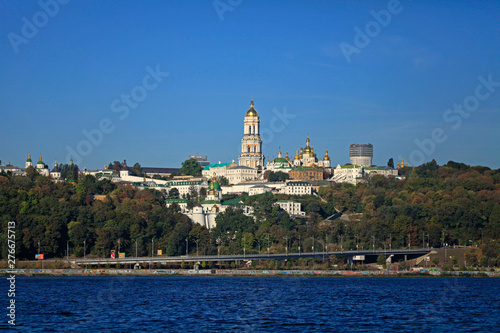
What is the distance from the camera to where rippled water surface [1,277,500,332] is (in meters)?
54.1

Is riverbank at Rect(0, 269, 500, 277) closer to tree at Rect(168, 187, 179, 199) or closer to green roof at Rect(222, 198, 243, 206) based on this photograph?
green roof at Rect(222, 198, 243, 206)

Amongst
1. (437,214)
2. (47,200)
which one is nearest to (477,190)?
(437,214)

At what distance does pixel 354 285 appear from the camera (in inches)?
3506

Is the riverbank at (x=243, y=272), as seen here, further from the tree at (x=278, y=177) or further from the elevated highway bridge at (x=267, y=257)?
the tree at (x=278, y=177)

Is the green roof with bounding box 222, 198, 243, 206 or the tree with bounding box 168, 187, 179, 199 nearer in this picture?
the green roof with bounding box 222, 198, 243, 206

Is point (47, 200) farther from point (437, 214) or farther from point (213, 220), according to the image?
point (437, 214)

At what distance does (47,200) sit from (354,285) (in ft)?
181

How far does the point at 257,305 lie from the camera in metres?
65.9

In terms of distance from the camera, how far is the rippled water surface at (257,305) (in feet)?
177

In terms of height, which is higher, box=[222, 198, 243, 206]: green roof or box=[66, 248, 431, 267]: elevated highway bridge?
box=[222, 198, 243, 206]: green roof

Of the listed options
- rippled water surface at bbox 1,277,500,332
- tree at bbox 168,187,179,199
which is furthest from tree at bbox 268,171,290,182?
rippled water surface at bbox 1,277,500,332

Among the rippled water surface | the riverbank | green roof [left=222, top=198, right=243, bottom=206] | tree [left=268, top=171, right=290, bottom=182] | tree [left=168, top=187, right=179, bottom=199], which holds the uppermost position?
tree [left=268, top=171, right=290, bottom=182]

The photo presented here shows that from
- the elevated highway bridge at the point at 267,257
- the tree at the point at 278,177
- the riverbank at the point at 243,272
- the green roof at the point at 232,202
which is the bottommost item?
the riverbank at the point at 243,272

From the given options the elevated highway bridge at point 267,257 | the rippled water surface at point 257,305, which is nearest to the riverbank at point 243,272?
the elevated highway bridge at point 267,257
